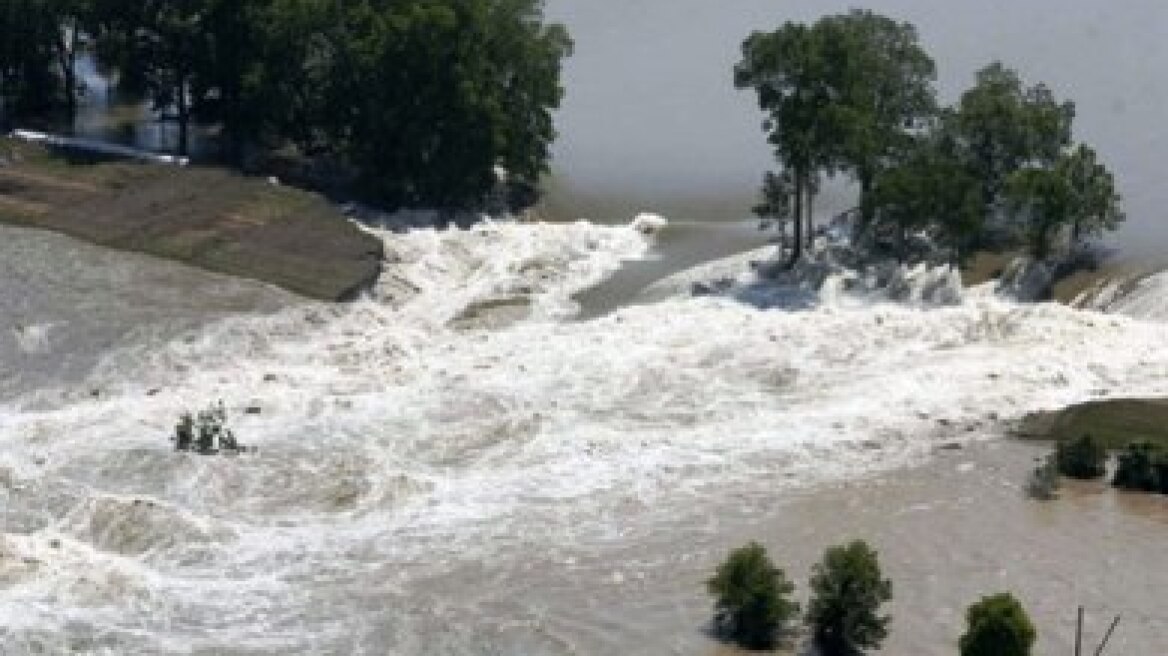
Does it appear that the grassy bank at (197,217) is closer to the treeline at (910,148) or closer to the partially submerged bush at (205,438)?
the partially submerged bush at (205,438)

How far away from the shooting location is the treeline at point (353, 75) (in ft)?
206

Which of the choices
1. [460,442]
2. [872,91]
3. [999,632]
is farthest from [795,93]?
[999,632]

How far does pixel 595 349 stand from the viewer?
50.6m

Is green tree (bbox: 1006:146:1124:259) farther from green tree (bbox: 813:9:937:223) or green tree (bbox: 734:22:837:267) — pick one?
green tree (bbox: 734:22:837:267)

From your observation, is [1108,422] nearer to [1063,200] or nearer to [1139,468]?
[1139,468]

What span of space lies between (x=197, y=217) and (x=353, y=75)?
7763mm

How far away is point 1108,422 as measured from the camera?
1777 inches

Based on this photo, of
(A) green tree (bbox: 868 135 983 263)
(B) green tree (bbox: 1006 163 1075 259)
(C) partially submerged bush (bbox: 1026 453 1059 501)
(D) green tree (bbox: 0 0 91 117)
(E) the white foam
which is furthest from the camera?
(D) green tree (bbox: 0 0 91 117)

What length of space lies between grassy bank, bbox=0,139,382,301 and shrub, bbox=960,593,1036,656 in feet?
84.6

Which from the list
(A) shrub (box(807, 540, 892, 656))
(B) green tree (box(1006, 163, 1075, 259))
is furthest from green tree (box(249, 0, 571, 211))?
(A) shrub (box(807, 540, 892, 656))

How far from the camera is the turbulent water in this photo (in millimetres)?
36719

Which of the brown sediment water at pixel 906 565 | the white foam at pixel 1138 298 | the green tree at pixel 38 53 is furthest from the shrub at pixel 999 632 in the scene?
the green tree at pixel 38 53

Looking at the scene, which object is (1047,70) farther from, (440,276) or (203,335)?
(203,335)

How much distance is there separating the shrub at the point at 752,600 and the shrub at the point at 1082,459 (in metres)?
9.81
